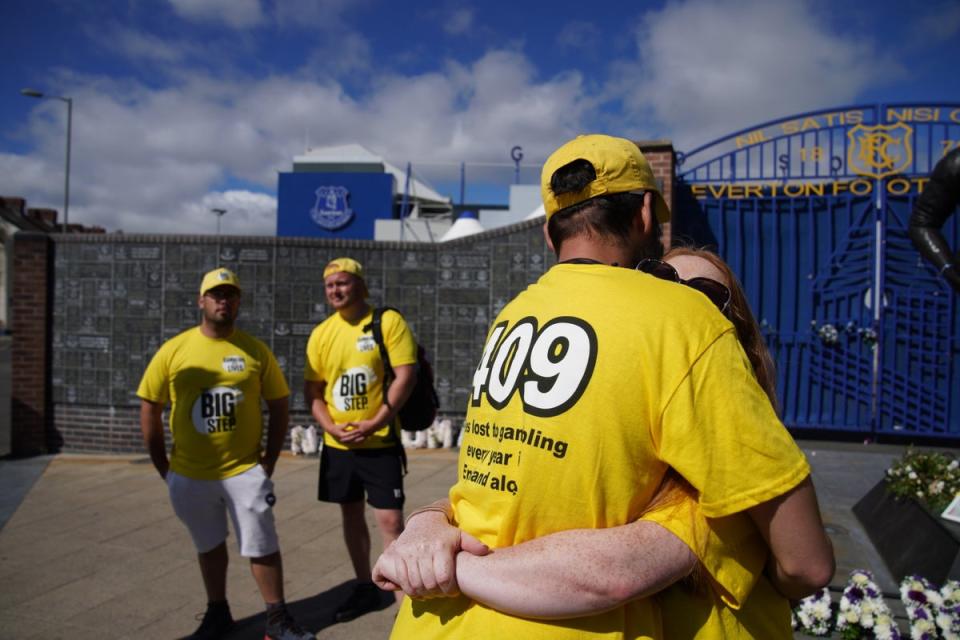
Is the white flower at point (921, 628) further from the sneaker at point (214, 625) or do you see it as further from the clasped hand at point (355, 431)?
the sneaker at point (214, 625)

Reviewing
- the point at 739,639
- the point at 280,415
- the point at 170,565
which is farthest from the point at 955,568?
the point at 170,565

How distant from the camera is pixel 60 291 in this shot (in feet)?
27.5

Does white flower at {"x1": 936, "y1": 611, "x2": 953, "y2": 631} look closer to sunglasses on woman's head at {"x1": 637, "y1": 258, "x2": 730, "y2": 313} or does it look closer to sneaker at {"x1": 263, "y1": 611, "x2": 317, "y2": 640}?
sunglasses on woman's head at {"x1": 637, "y1": 258, "x2": 730, "y2": 313}

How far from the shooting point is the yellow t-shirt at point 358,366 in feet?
13.6

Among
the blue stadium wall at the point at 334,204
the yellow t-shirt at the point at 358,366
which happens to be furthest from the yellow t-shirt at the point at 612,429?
the blue stadium wall at the point at 334,204

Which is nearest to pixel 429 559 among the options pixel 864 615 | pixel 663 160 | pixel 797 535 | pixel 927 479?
pixel 797 535

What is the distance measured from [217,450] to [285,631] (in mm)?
999

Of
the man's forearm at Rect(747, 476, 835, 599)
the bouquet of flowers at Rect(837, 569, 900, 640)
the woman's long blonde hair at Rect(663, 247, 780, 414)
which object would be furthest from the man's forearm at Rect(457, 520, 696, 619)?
the bouquet of flowers at Rect(837, 569, 900, 640)

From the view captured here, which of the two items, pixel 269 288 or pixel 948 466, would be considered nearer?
pixel 948 466

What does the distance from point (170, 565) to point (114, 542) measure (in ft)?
2.60

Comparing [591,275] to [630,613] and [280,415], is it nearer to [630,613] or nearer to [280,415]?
[630,613]

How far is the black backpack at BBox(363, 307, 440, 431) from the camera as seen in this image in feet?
13.7

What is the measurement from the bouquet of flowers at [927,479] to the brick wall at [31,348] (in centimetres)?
875

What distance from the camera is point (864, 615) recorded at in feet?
9.52
